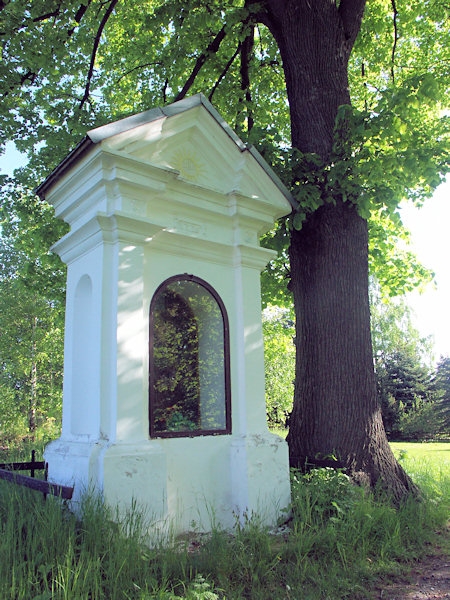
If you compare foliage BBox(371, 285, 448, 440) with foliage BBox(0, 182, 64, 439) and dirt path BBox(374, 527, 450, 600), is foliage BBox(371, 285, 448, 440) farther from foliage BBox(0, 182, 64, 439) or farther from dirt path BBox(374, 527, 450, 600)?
dirt path BBox(374, 527, 450, 600)

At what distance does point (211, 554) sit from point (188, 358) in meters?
2.18

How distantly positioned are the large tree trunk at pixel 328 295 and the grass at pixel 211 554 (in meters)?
0.77

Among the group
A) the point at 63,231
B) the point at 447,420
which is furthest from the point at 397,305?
the point at 63,231

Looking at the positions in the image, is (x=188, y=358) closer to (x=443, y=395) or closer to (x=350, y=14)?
(x=350, y=14)

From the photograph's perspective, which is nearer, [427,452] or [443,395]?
[427,452]

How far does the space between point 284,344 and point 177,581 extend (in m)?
14.9

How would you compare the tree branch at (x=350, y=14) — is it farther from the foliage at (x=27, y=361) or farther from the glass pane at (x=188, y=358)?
Result: the foliage at (x=27, y=361)

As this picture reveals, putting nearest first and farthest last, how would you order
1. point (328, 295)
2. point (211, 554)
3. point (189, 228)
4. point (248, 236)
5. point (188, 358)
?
point (211, 554), point (189, 228), point (188, 358), point (248, 236), point (328, 295)

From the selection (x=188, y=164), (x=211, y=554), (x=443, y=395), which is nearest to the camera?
(x=211, y=554)

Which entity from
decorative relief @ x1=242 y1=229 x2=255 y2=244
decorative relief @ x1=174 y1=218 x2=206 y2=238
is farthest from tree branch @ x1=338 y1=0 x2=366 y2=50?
decorative relief @ x1=174 y1=218 x2=206 y2=238

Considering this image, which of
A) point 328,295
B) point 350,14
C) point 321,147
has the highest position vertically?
point 350,14

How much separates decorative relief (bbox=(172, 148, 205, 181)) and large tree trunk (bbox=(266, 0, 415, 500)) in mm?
1739

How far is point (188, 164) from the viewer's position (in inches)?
210

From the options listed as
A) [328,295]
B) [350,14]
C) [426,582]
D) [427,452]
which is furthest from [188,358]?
[427,452]
